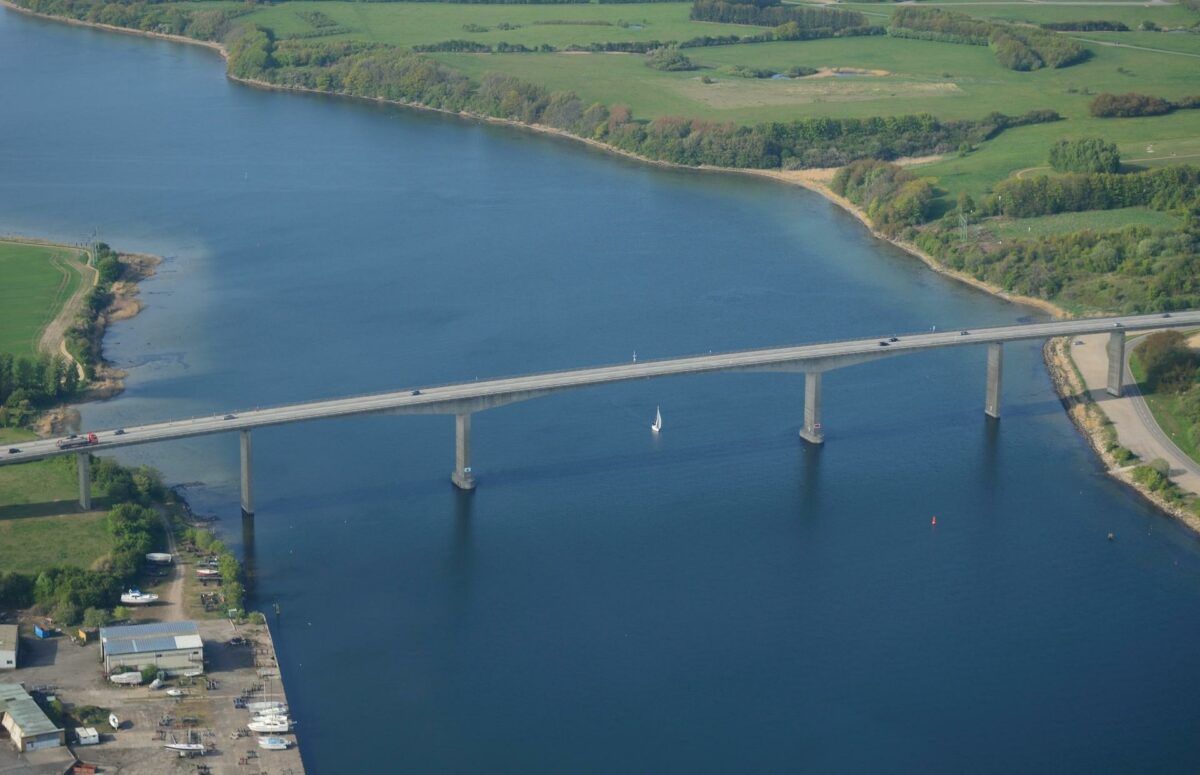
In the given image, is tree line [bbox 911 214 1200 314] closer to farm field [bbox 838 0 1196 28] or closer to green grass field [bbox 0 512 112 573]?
green grass field [bbox 0 512 112 573]

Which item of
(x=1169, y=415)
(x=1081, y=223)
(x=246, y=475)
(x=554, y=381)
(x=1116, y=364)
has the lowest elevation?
(x=246, y=475)

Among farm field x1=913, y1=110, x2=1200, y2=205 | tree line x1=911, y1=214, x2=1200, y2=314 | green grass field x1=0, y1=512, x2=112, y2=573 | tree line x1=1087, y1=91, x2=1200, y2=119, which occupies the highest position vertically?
tree line x1=1087, y1=91, x2=1200, y2=119

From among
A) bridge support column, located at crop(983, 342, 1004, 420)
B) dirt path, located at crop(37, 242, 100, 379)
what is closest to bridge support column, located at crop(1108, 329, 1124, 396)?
bridge support column, located at crop(983, 342, 1004, 420)

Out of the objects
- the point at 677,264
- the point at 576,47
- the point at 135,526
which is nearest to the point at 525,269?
the point at 677,264

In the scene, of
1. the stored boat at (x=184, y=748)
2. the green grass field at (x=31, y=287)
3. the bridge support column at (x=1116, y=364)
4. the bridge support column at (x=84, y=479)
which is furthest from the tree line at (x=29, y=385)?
the bridge support column at (x=1116, y=364)

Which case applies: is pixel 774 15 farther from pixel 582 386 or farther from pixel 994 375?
pixel 582 386

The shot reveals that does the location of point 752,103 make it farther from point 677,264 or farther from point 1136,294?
point 1136,294

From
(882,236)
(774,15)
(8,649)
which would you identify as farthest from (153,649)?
(774,15)
